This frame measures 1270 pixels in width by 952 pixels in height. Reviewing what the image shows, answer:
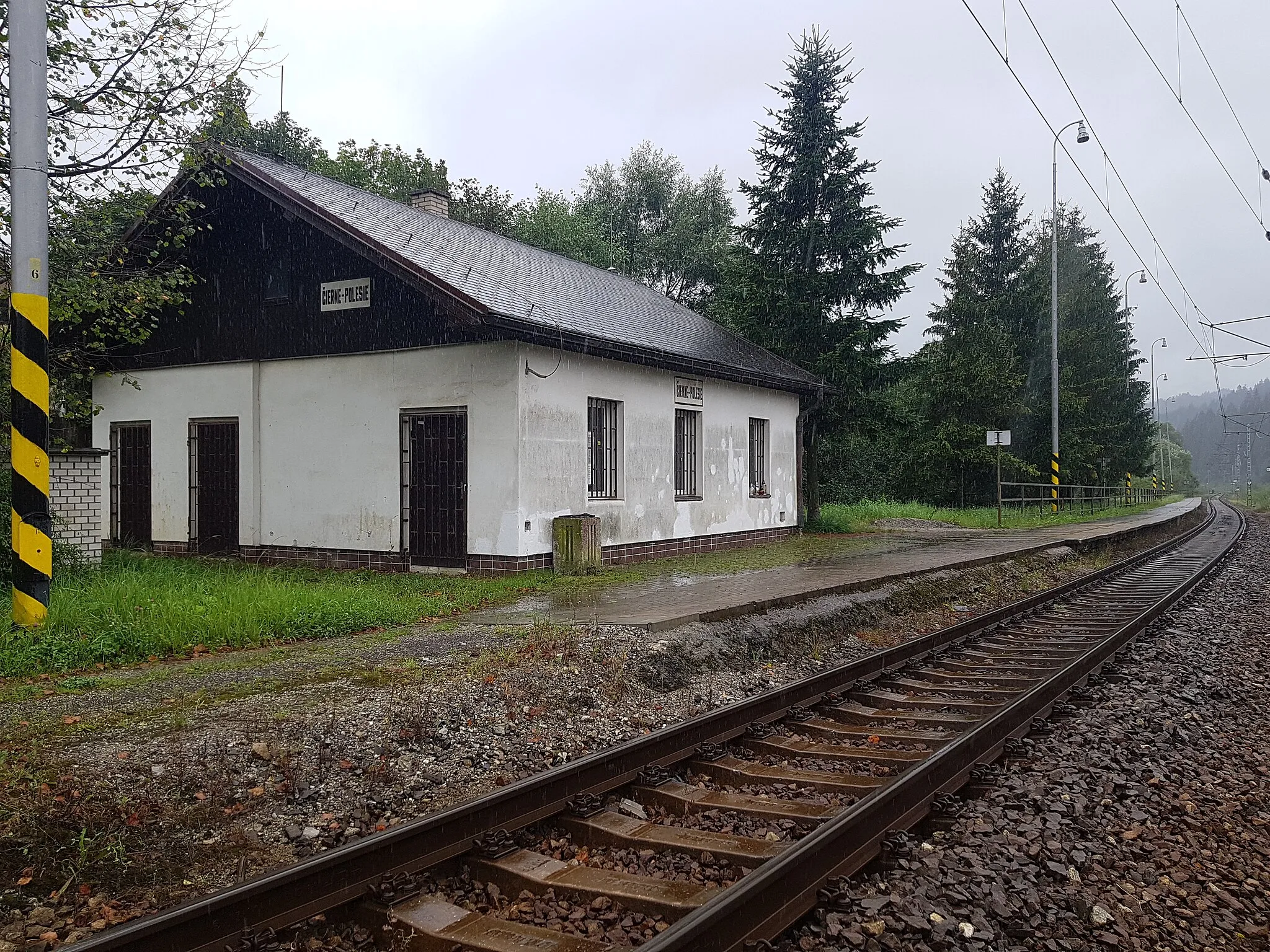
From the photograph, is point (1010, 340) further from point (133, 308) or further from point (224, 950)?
point (224, 950)

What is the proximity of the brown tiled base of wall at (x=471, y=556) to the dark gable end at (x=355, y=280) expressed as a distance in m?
2.98

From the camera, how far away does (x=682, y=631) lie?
7.98 m

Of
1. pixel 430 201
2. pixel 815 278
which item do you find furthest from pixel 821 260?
pixel 430 201

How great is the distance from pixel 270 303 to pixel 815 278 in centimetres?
1275

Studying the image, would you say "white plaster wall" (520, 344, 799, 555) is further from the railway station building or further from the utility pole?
the utility pole

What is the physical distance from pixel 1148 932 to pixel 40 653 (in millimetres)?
6908

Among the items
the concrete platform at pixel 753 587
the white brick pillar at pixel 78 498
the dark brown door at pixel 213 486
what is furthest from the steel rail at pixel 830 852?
the dark brown door at pixel 213 486

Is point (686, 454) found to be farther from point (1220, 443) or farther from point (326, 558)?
point (1220, 443)

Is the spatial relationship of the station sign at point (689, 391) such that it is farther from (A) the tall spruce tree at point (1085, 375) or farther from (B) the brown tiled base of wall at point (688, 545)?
(A) the tall spruce tree at point (1085, 375)

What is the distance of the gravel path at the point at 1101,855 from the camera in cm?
327

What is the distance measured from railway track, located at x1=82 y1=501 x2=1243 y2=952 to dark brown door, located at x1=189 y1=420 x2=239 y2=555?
11.3m

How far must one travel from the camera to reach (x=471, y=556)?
12.7 metres

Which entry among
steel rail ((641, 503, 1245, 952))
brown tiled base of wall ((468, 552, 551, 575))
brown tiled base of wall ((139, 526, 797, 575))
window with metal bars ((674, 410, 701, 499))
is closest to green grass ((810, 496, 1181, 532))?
window with metal bars ((674, 410, 701, 499))

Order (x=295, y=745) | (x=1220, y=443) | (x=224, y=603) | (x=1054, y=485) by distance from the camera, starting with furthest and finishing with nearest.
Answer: (x=1220, y=443)
(x=1054, y=485)
(x=224, y=603)
(x=295, y=745)
